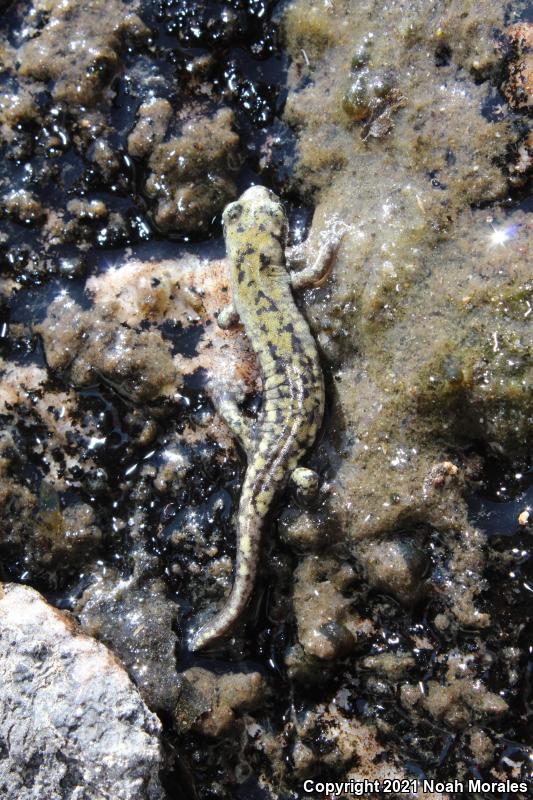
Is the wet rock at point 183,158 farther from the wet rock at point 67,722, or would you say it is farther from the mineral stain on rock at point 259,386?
the wet rock at point 67,722

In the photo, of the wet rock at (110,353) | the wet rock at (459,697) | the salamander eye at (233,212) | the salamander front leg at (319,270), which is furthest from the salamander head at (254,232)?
the wet rock at (459,697)

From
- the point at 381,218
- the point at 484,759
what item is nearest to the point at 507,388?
the point at 381,218

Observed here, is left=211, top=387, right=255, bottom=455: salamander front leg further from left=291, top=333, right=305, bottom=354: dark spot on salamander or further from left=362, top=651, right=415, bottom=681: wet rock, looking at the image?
left=362, top=651, right=415, bottom=681: wet rock

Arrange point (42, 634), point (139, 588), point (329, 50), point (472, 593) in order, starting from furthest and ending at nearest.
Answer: point (329, 50) → point (139, 588) → point (472, 593) → point (42, 634)

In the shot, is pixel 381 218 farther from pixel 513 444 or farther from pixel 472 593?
pixel 472 593

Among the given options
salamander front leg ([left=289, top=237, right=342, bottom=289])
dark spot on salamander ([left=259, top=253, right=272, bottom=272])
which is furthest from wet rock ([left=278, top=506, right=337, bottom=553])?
dark spot on salamander ([left=259, top=253, right=272, bottom=272])

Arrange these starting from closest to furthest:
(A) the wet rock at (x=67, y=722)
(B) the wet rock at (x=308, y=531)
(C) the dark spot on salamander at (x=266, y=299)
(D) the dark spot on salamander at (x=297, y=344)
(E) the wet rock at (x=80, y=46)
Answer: (A) the wet rock at (x=67, y=722) < (B) the wet rock at (x=308, y=531) < (D) the dark spot on salamander at (x=297, y=344) < (C) the dark spot on salamander at (x=266, y=299) < (E) the wet rock at (x=80, y=46)

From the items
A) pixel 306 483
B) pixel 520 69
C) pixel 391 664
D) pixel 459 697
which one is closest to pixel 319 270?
pixel 306 483
